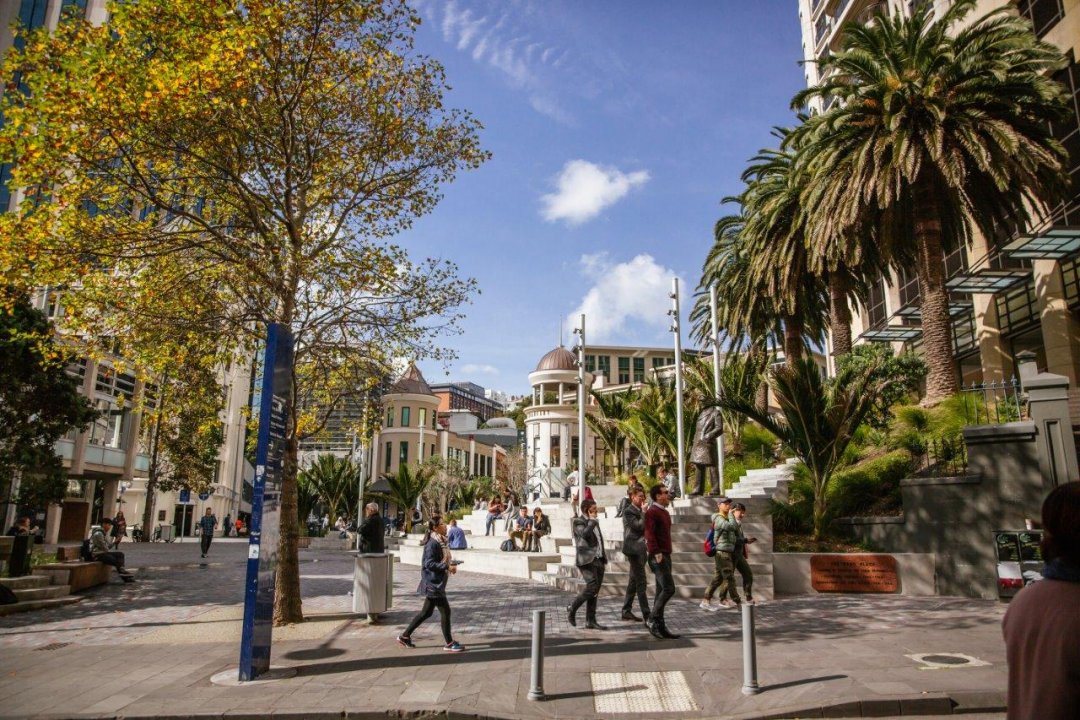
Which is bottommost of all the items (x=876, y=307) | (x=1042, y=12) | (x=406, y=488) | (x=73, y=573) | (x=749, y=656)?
(x=749, y=656)

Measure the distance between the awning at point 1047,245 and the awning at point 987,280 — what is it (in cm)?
230

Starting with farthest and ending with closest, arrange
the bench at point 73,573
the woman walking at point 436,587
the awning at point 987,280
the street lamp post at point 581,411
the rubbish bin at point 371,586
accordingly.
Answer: the awning at point 987,280
the street lamp post at point 581,411
the bench at point 73,573
the rubbish bin at point 371,586
the woman walking at point 436,587

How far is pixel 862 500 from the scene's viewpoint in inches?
605

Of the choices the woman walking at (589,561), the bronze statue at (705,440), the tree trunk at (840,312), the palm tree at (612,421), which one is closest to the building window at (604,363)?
the palm tree at (612,421)

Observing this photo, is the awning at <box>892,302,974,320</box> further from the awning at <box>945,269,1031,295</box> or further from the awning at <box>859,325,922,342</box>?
the awning at <box>945,269,1031,295</box>

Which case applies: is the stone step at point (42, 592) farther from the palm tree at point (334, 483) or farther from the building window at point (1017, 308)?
the building window at point (1017, 308)

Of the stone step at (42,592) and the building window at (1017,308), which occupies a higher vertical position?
the building window at (1017,308)

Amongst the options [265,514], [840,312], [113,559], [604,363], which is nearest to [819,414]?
[265,514]

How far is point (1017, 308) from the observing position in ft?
91.1

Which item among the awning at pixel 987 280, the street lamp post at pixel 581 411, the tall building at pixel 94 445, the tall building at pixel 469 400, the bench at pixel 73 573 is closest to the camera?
the bench at pixel 73 573

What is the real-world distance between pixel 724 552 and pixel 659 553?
2314mm

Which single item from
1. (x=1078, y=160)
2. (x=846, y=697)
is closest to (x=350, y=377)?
(x=846, y=697)

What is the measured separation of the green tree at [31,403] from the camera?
50.1 ft

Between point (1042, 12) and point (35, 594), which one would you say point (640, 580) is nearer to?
point (35, 594)
